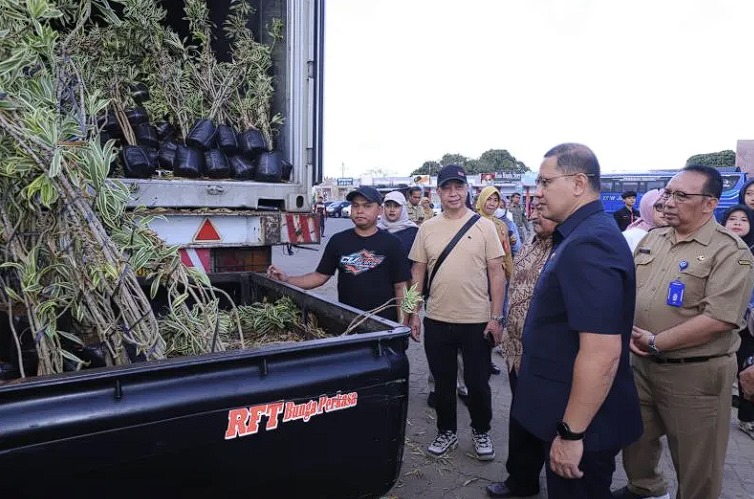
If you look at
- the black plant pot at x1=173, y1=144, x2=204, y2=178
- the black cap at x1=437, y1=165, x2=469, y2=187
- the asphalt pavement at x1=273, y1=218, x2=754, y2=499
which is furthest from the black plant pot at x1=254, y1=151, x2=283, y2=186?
the asphalt pavement at x1=273, y1=218, x2=754, y2=499

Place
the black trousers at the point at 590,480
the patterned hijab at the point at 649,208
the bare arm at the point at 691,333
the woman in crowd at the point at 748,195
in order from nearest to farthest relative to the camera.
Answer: the black trousers at the point at 590,480, the bare arm at the point at 691,333, the patterned hijab at the point at 649,208, the woman in crowd at the point at 748,195

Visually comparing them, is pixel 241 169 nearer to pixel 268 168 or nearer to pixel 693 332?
pixel 268 168

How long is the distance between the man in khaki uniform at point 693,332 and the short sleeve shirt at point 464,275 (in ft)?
3.36

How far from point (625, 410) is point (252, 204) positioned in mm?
2632

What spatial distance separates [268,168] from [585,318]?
2634 millimetres

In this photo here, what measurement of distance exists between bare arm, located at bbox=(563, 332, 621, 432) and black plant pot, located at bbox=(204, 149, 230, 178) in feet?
9.00

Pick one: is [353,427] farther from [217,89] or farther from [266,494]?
[217,89]

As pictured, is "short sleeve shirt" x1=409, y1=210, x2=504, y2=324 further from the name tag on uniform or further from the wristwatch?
the wristwatch

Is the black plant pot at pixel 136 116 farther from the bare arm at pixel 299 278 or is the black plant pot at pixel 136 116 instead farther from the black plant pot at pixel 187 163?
the bare arm at pixel 299 278

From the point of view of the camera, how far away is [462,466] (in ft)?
11.6

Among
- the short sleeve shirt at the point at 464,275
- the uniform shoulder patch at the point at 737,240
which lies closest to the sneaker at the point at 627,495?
the short sleeve shirt at the point at 464,275

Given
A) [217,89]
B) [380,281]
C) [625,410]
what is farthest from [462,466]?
[217,89]

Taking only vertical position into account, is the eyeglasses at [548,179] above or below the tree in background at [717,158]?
below

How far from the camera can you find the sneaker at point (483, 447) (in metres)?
3.59
